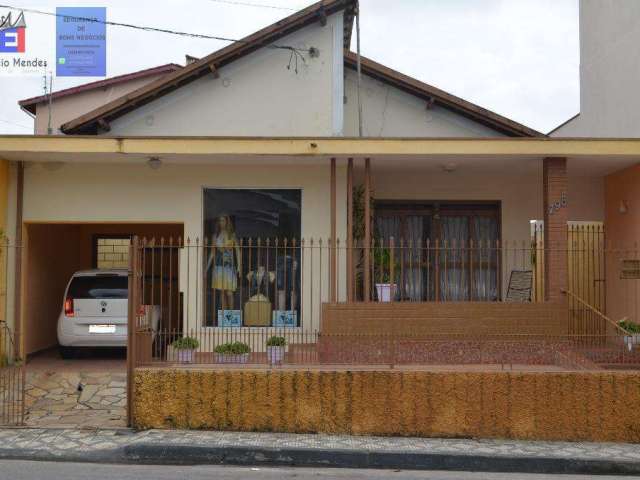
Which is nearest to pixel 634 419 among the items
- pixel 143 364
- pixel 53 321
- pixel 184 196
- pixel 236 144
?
pixel 143 364

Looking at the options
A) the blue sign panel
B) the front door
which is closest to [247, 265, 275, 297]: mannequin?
the front door

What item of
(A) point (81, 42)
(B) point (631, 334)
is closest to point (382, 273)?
(B) point (631, 334)

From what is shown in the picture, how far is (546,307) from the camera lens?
1175cm

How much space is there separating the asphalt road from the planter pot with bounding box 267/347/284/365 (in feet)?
5.48

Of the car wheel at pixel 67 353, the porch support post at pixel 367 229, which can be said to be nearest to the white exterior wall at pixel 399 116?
the porch support post at pixel 367 229

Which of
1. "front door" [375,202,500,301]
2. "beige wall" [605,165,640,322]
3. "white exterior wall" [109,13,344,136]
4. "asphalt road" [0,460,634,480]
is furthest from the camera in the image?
"white exterior wall" [109,13,344,136]

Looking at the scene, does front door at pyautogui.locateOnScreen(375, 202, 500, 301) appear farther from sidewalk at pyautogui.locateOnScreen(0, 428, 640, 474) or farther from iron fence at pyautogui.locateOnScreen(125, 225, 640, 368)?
sidewalk at pyautogui.locateOnScreen(0, 428, 640, 474)

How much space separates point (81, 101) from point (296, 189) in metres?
17.1

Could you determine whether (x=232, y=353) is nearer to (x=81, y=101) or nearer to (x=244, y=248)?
(x=244, y=248)

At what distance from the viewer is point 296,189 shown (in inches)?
511

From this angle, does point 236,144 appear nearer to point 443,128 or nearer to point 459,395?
point 459,395

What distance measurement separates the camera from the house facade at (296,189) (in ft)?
39.0

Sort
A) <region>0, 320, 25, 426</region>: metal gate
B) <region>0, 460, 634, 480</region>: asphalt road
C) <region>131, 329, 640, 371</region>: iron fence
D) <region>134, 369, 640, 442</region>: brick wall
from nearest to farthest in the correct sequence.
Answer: <region>0, 460, 634, 480</region>: asphalt road → <region>134, 369, 640, 442</region>: brick wall → <region>131, 329, 640, 371</region>: iron fence → <region>0, 320, 25, 426</region>: metal gate

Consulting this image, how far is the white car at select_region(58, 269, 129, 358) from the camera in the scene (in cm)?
1238
